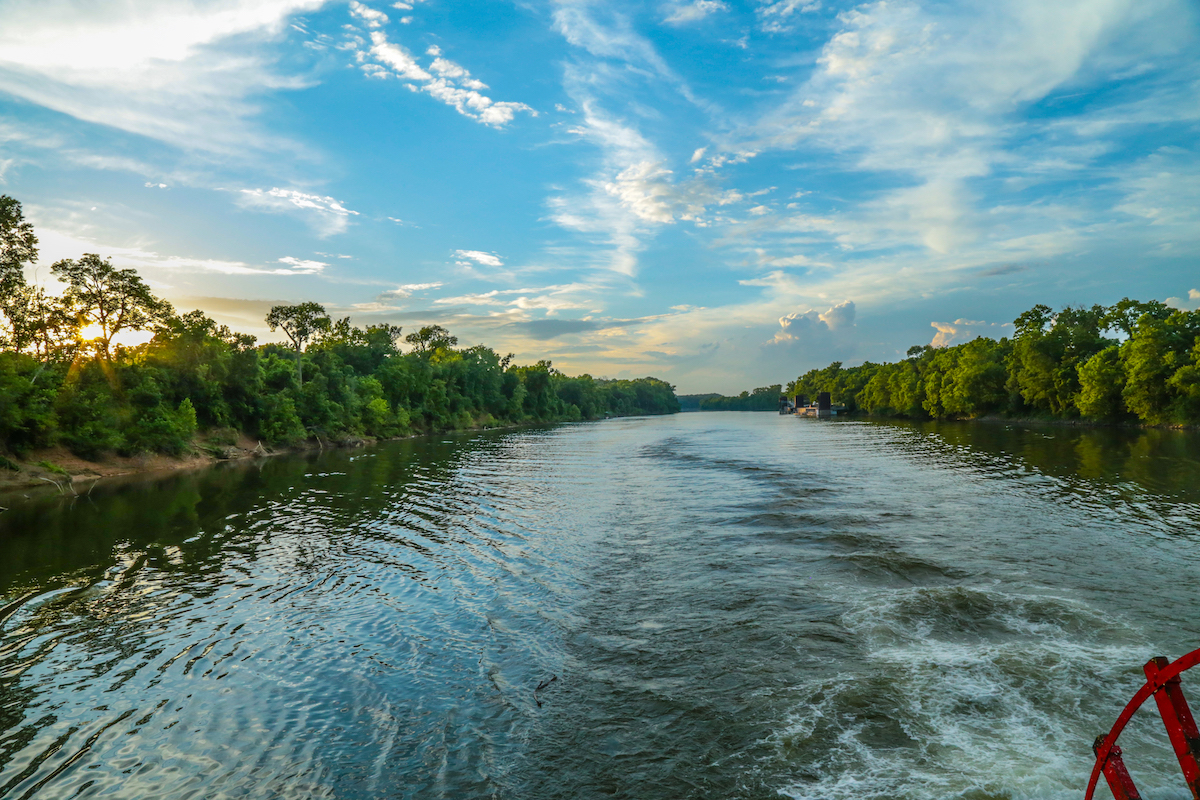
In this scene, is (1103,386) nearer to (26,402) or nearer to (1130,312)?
(1130,312)

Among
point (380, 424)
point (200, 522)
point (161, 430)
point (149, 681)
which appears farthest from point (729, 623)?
point (380, 424)

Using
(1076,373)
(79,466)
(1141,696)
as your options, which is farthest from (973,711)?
(1076,373)

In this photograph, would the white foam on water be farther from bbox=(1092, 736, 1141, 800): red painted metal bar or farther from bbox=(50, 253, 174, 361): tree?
bbox=(50, 253, 174, 361): tree

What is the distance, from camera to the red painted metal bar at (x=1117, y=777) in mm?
4989

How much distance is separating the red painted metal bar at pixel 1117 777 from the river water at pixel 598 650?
123 inches

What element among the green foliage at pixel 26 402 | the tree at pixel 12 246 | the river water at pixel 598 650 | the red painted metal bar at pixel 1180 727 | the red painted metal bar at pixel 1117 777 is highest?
the tree at pixel 12 246

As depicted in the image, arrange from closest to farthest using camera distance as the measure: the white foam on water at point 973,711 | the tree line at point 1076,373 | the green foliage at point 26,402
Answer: the white foam on water at point 973,711 → the green foliage at point 26,402 → the tree line at point 1076,373

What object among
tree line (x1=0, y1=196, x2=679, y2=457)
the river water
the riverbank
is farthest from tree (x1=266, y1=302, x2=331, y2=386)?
the river water

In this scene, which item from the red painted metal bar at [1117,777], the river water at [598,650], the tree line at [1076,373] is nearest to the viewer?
the red painted metal bar at [1117,777]

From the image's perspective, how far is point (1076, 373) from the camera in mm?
96875

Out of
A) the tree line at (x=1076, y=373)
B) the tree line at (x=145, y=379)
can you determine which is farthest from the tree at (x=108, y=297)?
the tree line at (x=1076, y=373)

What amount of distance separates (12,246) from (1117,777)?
6132cm

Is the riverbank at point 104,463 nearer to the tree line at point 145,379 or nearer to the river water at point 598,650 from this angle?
the tree line at point 145,379

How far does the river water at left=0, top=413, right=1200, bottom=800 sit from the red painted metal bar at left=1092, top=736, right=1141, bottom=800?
3.13 meters
